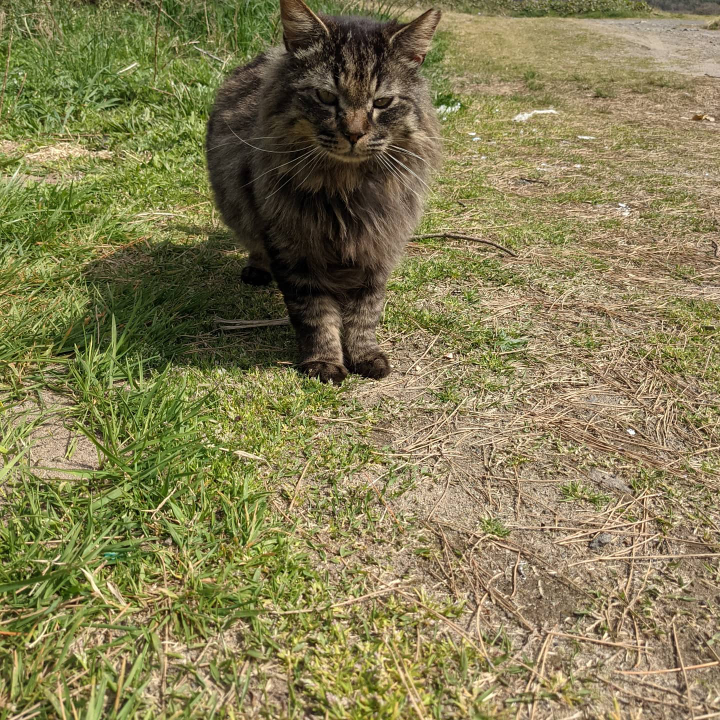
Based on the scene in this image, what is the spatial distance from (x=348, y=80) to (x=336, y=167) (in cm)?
30

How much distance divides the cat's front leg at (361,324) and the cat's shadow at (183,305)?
278mm

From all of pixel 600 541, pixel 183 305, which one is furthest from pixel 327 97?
pixel 600 541

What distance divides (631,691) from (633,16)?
844 inches

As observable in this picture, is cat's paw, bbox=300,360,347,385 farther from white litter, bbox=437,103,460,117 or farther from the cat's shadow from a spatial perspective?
white litter, bbox=437,103,460,117

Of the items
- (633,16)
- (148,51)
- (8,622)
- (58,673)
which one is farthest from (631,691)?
(633,16)

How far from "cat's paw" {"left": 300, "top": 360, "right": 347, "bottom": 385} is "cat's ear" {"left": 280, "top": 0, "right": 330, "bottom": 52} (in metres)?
1.18

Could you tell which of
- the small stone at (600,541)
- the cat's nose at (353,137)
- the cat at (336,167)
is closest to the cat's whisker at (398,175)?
the cat at (336,167)

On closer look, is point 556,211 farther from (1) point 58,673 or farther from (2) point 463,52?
(2) point 463,52

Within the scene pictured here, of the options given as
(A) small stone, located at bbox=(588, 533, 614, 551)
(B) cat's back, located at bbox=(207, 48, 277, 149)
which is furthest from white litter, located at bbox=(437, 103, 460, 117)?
(A) small stone, located at bbox=(588, 533, 614, 551)

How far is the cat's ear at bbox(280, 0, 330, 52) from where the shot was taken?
2004 mm

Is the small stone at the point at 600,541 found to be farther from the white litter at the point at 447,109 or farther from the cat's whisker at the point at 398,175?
the white litter at the point at 447,109

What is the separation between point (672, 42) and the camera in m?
11.7

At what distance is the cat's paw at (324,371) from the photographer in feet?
7.75

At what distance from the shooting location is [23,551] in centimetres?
148
